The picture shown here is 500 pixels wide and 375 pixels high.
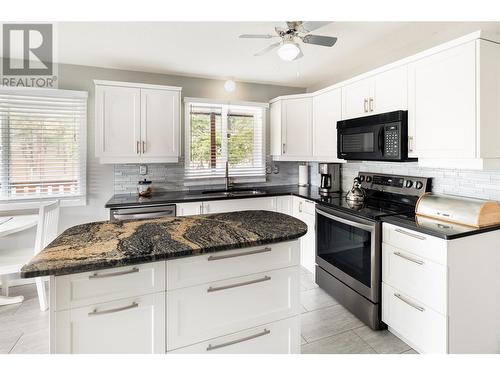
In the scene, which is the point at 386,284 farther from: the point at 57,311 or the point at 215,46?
the point at 215,46

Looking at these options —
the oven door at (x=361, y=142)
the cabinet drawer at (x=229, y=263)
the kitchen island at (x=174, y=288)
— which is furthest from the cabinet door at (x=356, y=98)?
the cabinet drawer at (x=229, y=263)

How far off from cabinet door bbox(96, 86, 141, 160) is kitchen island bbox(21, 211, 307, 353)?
63.4 inches

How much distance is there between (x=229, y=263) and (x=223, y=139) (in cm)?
262

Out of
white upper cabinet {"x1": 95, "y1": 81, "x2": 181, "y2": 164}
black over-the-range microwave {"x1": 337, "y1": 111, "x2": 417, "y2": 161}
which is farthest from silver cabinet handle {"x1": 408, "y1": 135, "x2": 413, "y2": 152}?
white upper cabinet {"x1": 95, "y1": 81, "x2": 181, "y2": 164}

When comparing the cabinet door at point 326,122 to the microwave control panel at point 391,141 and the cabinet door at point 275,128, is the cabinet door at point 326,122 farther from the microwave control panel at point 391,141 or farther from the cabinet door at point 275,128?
the microwave control panel at point 391,141

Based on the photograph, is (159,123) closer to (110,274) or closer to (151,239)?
(151,239)

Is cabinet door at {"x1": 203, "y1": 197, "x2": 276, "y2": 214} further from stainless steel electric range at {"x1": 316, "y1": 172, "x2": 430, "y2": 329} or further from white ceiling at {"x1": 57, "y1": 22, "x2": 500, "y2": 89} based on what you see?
white ceiling at {"x1": 57, "y1": 22, "x2": 500, "y2": 89}

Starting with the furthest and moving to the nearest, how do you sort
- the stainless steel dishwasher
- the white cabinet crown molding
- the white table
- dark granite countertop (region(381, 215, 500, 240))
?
the white cabinet crown molding → the stainless steel dishwasher → the white table → dark granite countertop (region(381, 215, 500, 240))

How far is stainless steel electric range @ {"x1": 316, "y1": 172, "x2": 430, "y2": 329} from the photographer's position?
83.7 inches

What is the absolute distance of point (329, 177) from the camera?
131 inches

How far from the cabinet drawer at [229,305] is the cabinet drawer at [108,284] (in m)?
0.11

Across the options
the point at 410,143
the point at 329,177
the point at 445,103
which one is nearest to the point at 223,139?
the point at 329,177
